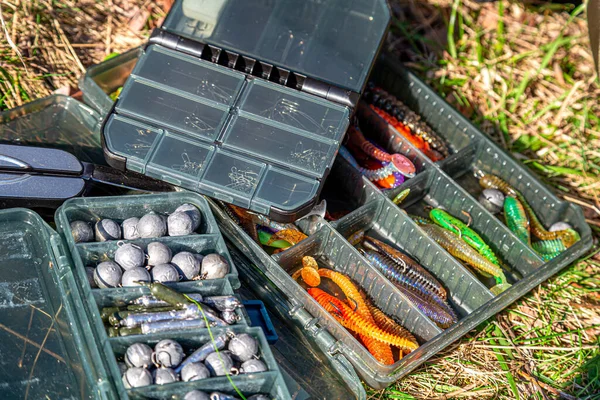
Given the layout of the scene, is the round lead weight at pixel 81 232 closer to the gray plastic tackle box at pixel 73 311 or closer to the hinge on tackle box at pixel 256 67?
the gray plastic tackle box at pixel 73 311

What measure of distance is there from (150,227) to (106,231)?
7.8 inches

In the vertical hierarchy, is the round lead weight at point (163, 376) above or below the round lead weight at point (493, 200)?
below

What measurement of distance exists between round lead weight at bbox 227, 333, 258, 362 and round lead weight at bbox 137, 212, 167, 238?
693 mm

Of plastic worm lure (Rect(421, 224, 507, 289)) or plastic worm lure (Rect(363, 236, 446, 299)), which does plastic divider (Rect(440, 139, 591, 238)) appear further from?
plastic worm lure (Rect(363, 236, 446, 299))

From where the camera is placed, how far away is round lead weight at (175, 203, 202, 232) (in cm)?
358

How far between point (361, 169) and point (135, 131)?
1302mm

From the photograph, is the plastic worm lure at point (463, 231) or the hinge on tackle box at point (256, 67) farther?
the plastic worm lure at point (463, 231)

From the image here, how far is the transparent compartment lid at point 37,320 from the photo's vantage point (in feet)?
10.3

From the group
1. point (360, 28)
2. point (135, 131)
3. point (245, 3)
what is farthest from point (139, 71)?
point (360, 28)

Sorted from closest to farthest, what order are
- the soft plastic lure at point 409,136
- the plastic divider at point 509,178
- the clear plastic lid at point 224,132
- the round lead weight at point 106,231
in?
the round lead weight at point 106,231 → the clear plastic lid at point 224,132 → the plastic divider at point 509,178 → the soft plastic lure at point 409,136

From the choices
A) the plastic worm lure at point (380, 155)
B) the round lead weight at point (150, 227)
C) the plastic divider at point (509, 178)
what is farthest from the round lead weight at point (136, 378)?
the plastic divider at point (509, 178)

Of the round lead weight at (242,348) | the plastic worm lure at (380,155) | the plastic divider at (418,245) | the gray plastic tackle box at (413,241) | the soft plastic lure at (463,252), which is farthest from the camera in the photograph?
the plastic worm lure at (380,155)

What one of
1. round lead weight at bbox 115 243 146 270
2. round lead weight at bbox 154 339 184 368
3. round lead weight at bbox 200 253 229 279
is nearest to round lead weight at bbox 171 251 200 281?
round lead weight at bbox 200 253 229 279

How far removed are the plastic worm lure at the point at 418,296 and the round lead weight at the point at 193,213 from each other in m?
0.96
